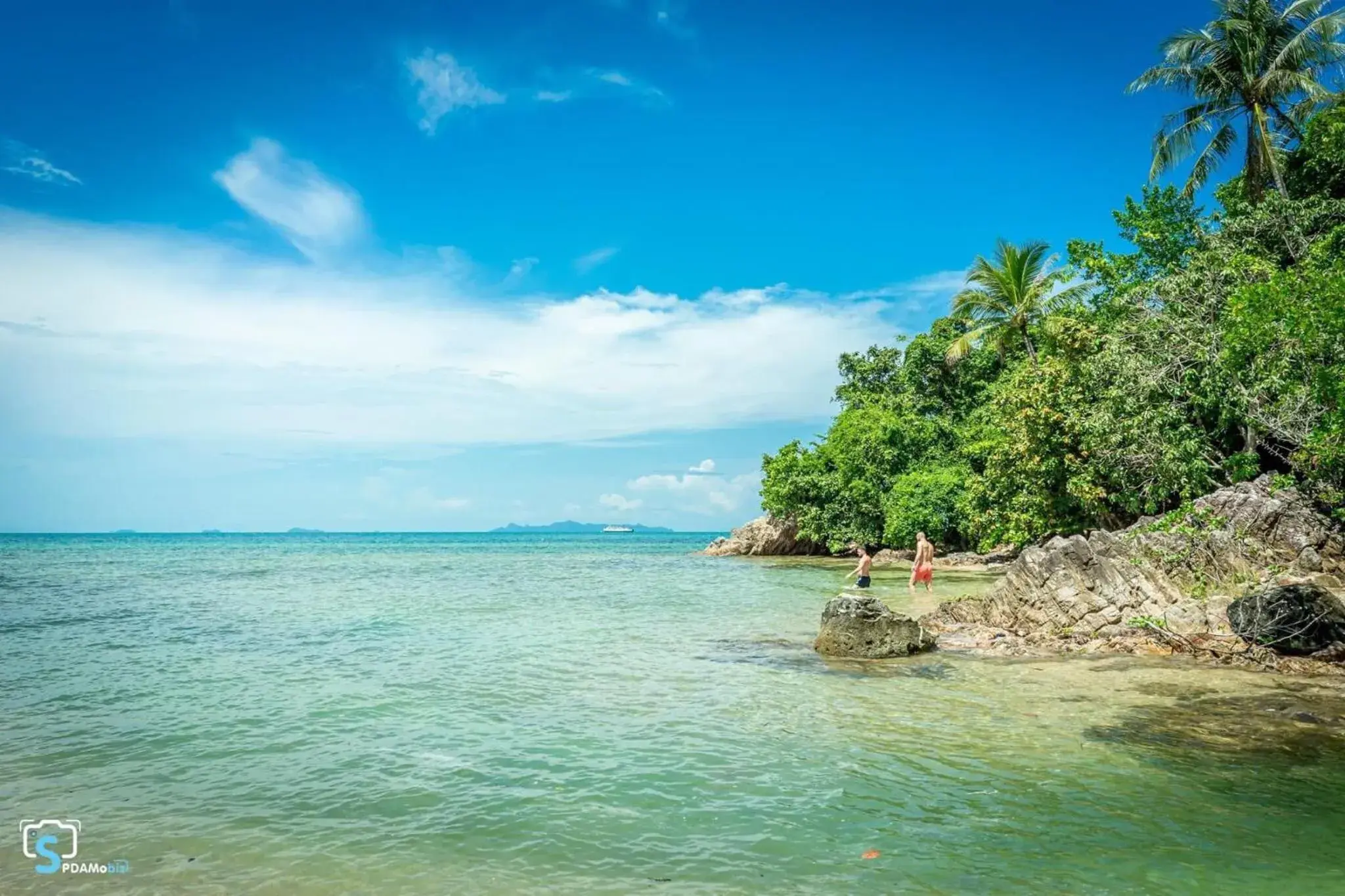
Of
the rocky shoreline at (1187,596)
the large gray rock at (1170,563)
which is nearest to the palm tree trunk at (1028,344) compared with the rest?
the rocky shoreline at (1187,596)

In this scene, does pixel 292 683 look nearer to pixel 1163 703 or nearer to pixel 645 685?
pixel 645 685

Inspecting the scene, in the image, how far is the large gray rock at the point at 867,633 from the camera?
15.1m

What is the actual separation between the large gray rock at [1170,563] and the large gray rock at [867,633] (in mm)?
3639

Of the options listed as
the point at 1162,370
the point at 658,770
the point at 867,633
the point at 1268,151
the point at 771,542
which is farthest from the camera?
the point at 771,542

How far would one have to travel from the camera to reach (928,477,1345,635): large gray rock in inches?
642

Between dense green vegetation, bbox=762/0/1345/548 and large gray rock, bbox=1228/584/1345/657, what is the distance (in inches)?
93.3

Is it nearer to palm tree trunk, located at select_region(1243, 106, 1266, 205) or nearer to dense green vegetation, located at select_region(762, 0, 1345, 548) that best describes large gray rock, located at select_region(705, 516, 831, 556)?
dense green vegetation, located at select_region(762, 0, 1345, 548)

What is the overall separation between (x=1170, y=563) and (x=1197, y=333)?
31.5 ft

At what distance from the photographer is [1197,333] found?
75.5 ft

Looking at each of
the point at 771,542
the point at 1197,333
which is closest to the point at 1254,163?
the point at 1197,333

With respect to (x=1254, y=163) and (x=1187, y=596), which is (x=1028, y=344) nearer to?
(x=1254, y=163)

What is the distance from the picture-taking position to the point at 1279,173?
81.3 feet

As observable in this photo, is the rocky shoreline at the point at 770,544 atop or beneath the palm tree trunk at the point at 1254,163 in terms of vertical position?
beneath

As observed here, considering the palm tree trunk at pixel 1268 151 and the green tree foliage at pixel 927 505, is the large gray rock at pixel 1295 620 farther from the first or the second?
the green tree foliage at pixel 927 505
